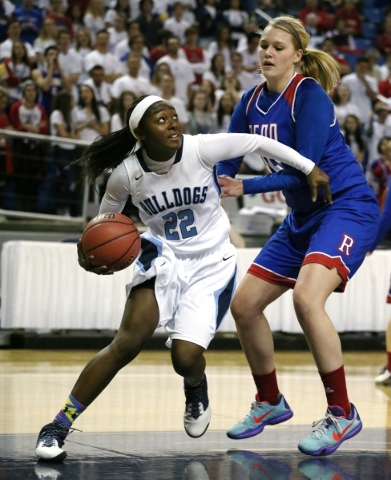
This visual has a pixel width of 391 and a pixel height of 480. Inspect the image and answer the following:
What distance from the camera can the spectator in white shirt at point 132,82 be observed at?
39.5 feet

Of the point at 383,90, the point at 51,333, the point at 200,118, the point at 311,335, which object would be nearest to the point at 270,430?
the point at 311,335

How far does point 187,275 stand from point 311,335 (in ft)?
2.22

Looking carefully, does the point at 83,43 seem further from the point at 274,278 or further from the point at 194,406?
the point at 194,406

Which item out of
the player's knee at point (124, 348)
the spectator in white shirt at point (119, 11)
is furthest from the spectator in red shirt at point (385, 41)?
the player's knee at point (124, 348)

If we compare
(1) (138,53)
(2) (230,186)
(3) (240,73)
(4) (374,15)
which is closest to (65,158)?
(1) (138,53)

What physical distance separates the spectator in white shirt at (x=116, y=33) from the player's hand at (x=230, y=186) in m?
9.15

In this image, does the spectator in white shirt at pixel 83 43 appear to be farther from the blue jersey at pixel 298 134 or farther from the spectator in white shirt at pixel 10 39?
the blue jersey at pixel 298 134

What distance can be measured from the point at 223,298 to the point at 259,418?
0.78 m

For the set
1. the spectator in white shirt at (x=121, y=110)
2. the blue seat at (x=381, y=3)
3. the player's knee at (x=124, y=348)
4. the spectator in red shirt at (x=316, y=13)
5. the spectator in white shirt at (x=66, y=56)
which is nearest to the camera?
the player's knee at (x=124, y=348)

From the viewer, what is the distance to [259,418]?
16.7ft

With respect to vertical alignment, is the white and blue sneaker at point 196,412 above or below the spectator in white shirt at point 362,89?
below

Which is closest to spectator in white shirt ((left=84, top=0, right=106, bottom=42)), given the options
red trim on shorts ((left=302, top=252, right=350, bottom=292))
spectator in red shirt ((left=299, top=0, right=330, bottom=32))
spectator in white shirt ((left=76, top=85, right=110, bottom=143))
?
spectator in white shirt ((left=76, top=85, right=110, bottom=143))

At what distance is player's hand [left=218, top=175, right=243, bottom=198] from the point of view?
4.66 meters

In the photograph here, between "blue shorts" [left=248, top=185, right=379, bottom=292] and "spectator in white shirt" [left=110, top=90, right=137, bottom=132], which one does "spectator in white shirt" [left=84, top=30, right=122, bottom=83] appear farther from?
"blue shorts" [left=248, top=185, right=379, bottom=292]
